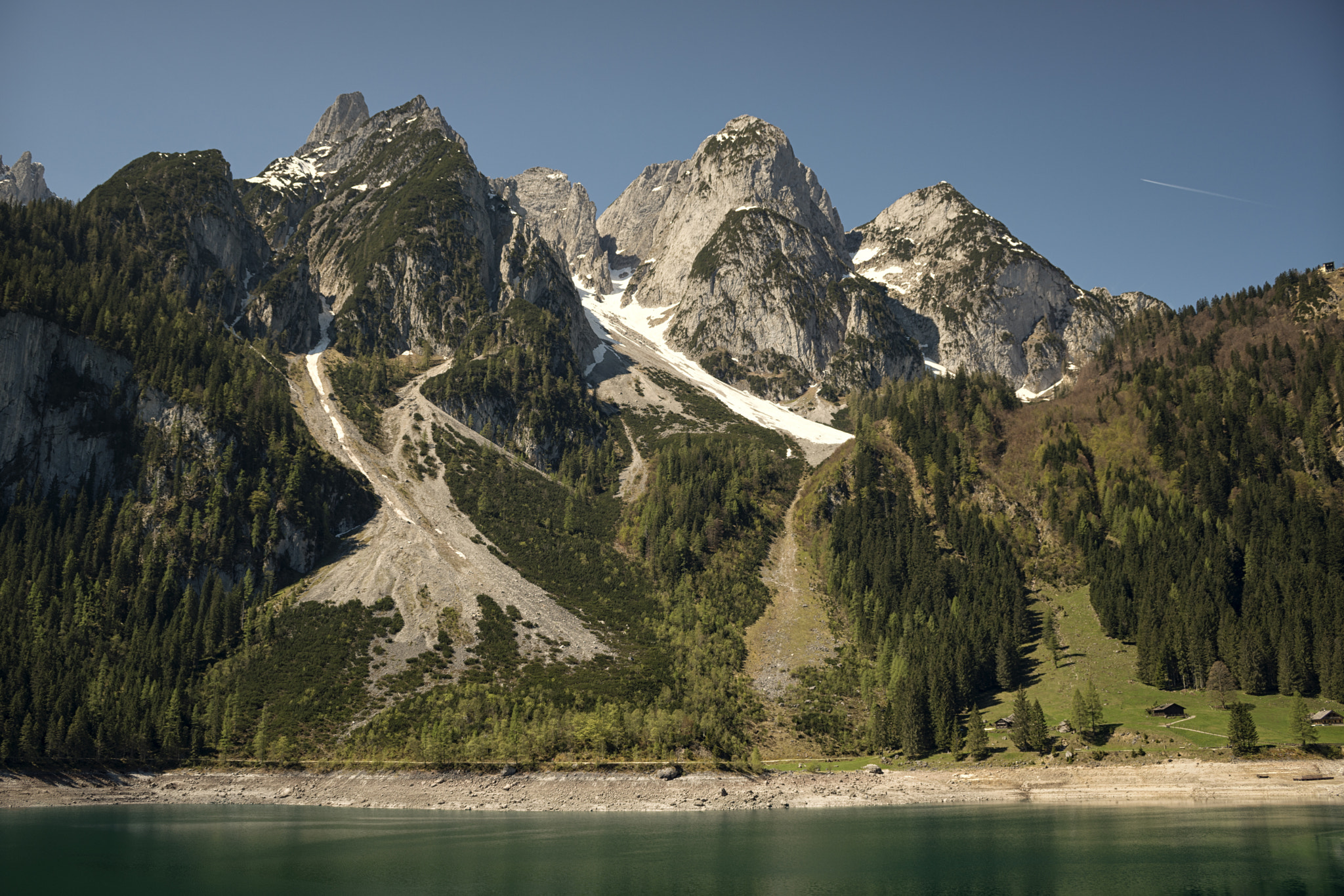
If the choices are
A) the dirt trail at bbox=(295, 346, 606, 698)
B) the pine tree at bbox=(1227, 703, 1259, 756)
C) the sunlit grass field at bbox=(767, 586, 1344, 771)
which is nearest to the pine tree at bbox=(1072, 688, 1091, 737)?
the sunlit grass field at bbox=(767, 586, 1344, 771)

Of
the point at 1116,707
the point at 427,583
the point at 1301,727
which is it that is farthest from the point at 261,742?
the point at 1301,727

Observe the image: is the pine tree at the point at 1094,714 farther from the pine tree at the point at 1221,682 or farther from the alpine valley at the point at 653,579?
the pine tree at the point at 1221,682

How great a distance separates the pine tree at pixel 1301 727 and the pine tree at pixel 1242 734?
12.4ft

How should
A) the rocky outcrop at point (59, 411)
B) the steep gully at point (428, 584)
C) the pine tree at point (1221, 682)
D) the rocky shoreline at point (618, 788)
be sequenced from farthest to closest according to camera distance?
the rocky outcrop at point (59, 411) → the steep gully at point (428, 584) → the pine tree at point (1221, 682) → the rocky shoreline at point (618, 788)

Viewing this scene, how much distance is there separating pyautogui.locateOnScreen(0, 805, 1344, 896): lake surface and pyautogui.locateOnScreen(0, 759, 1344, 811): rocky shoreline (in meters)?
7.96

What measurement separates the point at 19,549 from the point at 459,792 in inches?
3512

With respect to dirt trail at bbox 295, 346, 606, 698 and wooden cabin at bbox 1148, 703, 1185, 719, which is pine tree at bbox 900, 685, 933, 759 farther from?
dirt trail at bbox 295, 346, 606, 698

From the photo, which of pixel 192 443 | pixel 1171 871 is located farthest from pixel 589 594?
pixel 1171 871

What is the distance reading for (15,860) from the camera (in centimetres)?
6581

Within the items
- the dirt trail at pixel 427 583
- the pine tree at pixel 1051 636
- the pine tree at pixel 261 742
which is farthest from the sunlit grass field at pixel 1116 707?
the pine tree at pixel 261 742

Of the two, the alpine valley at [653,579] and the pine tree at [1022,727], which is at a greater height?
the alpine valley at [653,579]

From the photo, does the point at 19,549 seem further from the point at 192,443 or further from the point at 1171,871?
the point at 1171,871

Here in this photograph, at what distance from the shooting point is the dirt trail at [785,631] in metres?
144

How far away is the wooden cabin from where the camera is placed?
111 m
